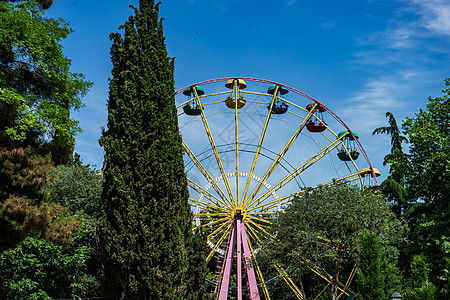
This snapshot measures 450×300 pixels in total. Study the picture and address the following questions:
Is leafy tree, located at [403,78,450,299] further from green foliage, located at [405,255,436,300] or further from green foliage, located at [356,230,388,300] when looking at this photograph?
green foliage, located at [356,230,388,300]

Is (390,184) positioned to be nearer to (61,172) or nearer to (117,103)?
(61,172)

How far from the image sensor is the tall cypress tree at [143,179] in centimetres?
1122

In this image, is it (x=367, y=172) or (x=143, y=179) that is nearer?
(x=143, y=179)

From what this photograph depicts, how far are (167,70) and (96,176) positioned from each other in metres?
12.2

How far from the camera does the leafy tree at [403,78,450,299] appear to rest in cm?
2077

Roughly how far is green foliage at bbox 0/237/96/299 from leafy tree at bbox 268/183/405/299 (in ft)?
32.2

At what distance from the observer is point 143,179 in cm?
1175

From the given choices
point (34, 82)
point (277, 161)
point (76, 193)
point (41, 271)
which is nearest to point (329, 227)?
point (277, 161)

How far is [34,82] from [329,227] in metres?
15.5

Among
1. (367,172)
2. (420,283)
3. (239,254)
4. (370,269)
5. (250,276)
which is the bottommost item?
(420,283)

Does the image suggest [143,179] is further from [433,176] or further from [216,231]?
[433,176]

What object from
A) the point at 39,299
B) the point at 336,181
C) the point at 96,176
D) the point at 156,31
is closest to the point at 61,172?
the point at 96,176

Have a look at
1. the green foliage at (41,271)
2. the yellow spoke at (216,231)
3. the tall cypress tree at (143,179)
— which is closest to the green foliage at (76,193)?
the green foliage at (41,271)

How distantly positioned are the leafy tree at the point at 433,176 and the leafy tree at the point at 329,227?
5.57 feet
